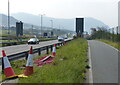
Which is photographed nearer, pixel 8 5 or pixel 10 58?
pixel 10 58

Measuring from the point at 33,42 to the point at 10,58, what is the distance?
36123mm

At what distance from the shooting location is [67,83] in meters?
7.89

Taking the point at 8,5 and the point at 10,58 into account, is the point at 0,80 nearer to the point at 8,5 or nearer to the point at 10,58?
the point at 10,58

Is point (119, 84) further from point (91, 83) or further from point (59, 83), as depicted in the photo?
point (59, 83)

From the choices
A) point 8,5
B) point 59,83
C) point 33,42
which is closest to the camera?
point 59,83

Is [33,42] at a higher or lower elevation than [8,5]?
lower

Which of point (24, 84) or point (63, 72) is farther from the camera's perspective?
point (63, 72)

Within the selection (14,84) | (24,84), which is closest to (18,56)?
(14,84)

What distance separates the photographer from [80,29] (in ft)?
208

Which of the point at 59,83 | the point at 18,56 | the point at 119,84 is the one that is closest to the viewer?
the point at 59,83

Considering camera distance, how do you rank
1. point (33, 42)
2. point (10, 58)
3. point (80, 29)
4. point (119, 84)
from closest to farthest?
point (119, 84) → point (10, 58) → point (33, 42) → point (80, 29)

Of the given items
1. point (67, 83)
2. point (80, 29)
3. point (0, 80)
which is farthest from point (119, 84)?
point (80, 29)

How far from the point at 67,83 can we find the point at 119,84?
2.00 meters

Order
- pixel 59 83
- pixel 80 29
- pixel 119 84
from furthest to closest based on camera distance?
pixel 80 29 < pixel 119 84 < pixel 59 83
